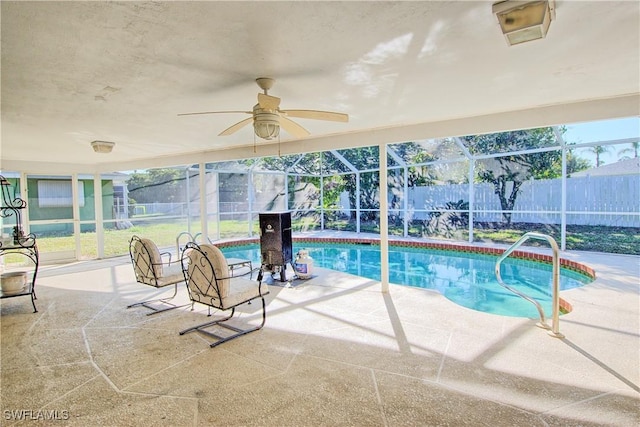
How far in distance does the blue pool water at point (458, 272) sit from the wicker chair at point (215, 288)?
356 centimetres

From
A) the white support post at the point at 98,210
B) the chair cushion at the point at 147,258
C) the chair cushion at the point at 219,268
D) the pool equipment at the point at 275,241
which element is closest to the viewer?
the chair cushion at the point at 219,268

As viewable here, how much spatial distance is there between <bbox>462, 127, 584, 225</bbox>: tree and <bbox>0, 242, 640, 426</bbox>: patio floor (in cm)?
546

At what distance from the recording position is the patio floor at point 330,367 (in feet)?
6.85

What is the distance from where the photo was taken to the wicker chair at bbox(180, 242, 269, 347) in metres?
3.06

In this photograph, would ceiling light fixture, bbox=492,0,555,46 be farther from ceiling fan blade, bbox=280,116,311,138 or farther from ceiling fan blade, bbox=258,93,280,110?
ceiling fan blade, bbox=280,116,311,138

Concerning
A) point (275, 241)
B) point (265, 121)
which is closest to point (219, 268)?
point (265, 121)

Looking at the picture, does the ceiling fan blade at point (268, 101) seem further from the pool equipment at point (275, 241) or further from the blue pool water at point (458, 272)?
the blue pool water at point (458, 272)

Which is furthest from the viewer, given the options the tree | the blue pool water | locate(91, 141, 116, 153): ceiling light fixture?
the tree

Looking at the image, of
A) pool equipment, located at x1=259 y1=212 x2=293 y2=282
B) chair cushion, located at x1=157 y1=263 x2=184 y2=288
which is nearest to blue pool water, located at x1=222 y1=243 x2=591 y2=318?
pool equipment, located at x1=259 y1=212 x2=293 y2=282

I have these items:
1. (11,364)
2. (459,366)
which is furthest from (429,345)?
(11,364)

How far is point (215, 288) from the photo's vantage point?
308 cm

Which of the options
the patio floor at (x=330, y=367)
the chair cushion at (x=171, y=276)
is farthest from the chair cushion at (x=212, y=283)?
the chair cushion at (x=171, y=276)

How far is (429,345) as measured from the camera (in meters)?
3.02
